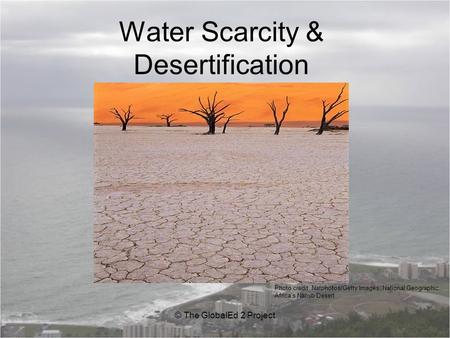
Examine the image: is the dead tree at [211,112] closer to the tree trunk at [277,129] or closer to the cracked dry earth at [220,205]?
the cracked dry earth at [220,205]

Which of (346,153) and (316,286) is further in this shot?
(346,153)

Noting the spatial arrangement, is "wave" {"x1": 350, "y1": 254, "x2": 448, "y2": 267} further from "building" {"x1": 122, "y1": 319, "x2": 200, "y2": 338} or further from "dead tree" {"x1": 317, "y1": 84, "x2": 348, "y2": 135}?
"building" {"x1": 122, "y1": 319, "x2": 200, "y2": 338}

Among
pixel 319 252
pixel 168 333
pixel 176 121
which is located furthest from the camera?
pixel 176 121

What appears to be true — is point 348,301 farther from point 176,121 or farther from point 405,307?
point 176,121

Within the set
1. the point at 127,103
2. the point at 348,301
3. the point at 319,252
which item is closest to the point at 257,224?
the point at 319,252

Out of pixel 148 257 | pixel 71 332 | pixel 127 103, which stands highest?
pixel 127 103

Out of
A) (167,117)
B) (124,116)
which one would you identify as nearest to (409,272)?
(167,117)

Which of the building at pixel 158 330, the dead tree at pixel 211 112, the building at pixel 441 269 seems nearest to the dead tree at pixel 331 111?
the dead tree at pixel 211 112
